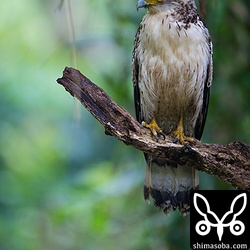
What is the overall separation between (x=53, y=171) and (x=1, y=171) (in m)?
0.60

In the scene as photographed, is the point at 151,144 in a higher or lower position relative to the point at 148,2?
lower

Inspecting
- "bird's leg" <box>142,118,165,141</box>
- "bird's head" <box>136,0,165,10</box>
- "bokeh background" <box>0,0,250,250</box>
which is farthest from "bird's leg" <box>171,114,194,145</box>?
"bird's head" <box>136,0,165,10</box>

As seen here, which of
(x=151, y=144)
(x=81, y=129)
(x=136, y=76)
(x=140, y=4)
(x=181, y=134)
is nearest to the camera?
(x=151, y=144)

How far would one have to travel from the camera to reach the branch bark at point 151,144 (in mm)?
4824

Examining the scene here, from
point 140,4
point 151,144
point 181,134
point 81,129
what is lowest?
point 151,144

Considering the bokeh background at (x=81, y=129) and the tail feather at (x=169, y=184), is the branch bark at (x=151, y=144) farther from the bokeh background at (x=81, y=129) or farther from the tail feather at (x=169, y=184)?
the tail feather at (x=169, y=184)

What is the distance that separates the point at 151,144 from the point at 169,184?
1054mm

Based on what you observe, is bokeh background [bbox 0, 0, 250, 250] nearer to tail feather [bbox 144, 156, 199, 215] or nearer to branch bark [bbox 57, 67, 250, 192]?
branch bark [bbox 57, 67, 250, 192]

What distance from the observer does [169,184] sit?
6055 mm

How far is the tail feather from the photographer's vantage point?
5.97 meters

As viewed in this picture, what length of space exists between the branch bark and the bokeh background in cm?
16

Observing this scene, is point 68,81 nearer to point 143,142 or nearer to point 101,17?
point 143,142

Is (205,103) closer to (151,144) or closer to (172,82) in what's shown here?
(172,82)

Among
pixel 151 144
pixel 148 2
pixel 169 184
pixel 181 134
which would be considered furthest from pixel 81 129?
pixel 151 144
